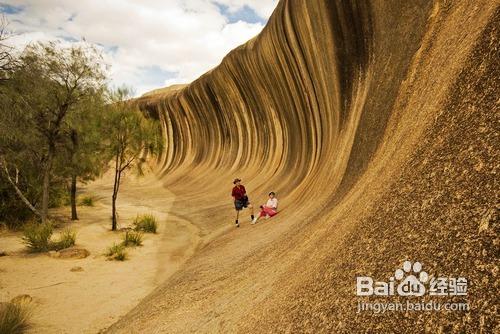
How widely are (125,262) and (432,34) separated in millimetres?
7842

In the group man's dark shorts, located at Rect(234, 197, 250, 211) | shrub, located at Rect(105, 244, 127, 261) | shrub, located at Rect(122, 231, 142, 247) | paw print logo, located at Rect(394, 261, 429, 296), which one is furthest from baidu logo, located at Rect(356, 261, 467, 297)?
shrub, located at Rect(122, 231, 142, 247)

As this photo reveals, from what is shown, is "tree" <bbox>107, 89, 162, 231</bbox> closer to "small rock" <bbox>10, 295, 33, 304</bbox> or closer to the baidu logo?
"small rock" <bbox>10, 295, 33, 304</bbox>

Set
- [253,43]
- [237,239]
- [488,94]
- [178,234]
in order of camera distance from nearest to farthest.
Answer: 1. [488,94]
2. [237,239]
3. [178,234]
4. [253,43]

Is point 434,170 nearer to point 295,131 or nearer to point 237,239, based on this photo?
point 237,239

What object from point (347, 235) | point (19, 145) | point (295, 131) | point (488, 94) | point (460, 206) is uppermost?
point (295, 131)

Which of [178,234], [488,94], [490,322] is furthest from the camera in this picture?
[178,234]

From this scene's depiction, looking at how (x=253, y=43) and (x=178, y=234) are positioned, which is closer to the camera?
(x=178, y=234)

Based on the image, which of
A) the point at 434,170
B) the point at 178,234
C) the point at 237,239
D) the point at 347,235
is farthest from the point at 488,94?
the point at 178,234

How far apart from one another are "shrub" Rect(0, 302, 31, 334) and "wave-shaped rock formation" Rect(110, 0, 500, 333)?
4.25 ft

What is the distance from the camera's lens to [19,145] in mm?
12102

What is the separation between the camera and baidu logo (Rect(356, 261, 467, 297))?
1661mm

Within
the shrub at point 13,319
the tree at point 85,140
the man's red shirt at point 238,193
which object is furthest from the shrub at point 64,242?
the man's red shirt at point 238,193

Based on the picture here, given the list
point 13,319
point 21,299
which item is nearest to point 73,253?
point 21,299

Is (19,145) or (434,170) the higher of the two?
(19,145)
